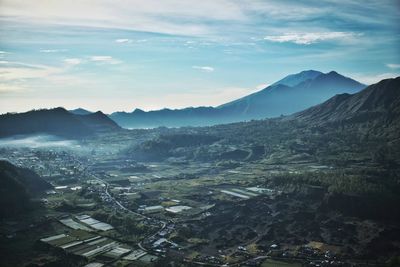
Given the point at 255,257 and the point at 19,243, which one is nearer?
the point at 255,257

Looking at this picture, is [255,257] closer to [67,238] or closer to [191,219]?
[191,219]

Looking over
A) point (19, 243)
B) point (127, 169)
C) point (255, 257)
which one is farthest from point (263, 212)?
point (127, 169)

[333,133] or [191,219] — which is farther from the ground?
[333,133]

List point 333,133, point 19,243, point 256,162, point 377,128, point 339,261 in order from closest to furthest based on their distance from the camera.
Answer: point 339,261
point 19,243
point 256,162
point 377,128
point 333,133

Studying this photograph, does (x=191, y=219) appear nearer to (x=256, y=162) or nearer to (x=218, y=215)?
(x=218, y=215)

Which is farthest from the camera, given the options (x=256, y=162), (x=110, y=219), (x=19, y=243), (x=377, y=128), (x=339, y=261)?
(x=377, y=128)

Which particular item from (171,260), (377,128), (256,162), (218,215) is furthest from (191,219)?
(377,128)
